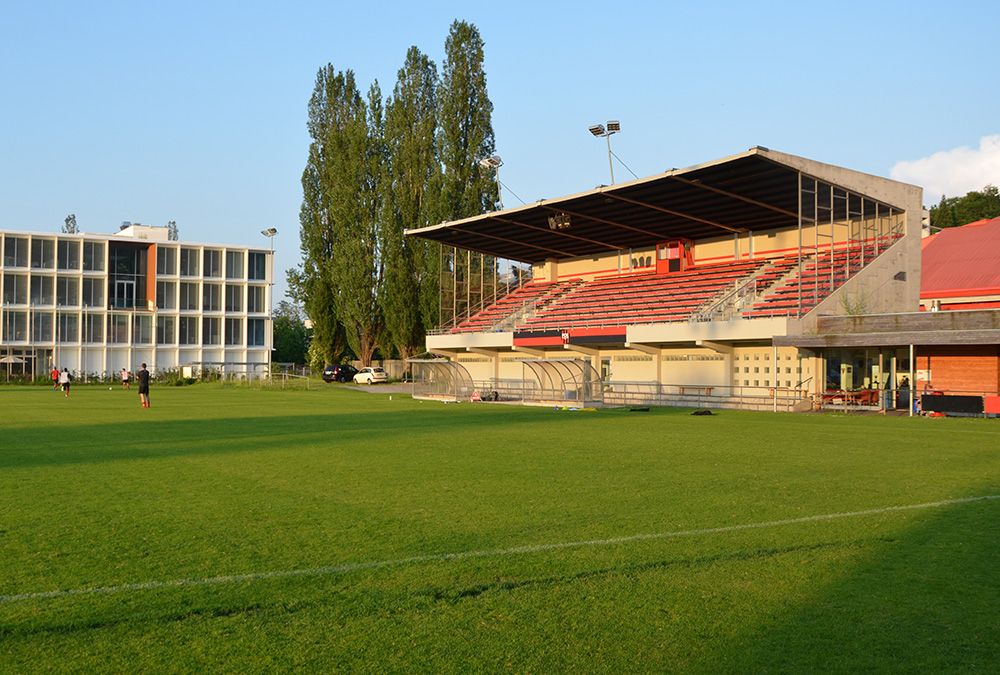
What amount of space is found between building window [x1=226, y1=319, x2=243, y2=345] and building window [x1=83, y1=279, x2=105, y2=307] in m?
10.5

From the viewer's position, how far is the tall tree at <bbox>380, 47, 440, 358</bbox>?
58.5 m

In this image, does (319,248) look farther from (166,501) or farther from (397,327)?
(166,501)

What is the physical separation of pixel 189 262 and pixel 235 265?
4.09 meters

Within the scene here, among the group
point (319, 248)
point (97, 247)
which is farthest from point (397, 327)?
point (97, 247)

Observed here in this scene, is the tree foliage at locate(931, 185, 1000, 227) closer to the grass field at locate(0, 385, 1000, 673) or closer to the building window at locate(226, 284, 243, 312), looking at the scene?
the building window at locate(226, 284, 243, 312)

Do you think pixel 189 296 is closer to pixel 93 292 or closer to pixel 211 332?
pixel 211 332

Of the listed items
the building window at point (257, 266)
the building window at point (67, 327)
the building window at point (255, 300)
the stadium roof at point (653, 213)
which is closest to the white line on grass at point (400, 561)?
the stadium roof at point (653, 213)

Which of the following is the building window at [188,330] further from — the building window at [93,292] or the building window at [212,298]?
the building window at [93,292]

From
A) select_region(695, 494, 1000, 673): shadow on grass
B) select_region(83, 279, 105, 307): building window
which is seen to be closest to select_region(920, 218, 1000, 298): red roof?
select_region(695, 494, 1000, 673): shadow on grass

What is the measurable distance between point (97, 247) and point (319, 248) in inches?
880

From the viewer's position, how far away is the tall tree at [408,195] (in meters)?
58.5

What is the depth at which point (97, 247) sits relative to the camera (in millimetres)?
74000

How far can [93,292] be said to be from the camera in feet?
242

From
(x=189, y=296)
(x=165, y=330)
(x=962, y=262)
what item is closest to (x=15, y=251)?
(x=165, y=330)
